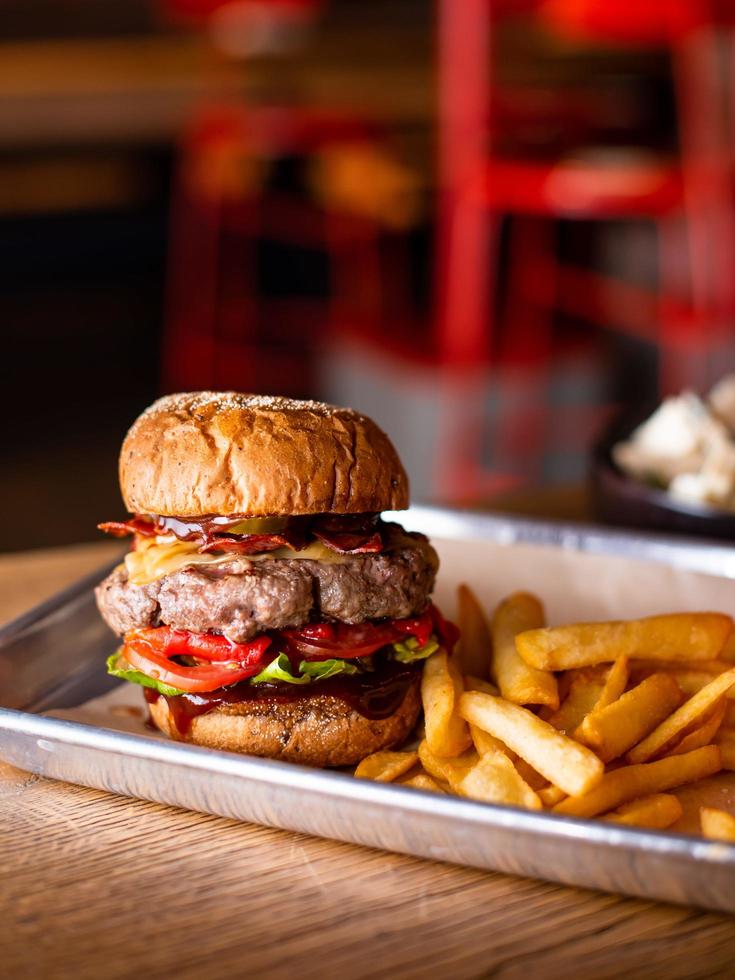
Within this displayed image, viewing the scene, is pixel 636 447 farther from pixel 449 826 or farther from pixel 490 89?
pixel 490 89

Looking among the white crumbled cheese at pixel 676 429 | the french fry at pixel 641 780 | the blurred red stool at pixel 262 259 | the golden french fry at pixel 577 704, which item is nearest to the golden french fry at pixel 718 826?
the french fry at pixel 641 780

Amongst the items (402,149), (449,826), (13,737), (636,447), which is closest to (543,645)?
(449,826)

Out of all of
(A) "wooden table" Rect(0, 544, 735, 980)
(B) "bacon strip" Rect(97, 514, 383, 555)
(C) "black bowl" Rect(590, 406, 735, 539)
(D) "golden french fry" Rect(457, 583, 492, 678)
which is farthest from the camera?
(C) "black bowl" Rect(590, 406, 735, 539)

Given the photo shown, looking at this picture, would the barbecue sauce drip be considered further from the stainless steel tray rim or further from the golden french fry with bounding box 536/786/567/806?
the golden french fry with bounding box 536/786/567/806

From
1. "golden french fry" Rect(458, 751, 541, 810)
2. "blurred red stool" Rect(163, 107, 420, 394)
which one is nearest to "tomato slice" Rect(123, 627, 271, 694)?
"golden french fry" Rect(458, 751, 541, 810)

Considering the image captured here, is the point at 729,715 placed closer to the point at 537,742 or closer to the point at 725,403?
the point at 537,742

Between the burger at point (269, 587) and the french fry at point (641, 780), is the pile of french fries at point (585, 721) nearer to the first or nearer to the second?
the french fry at point (641, 780)
